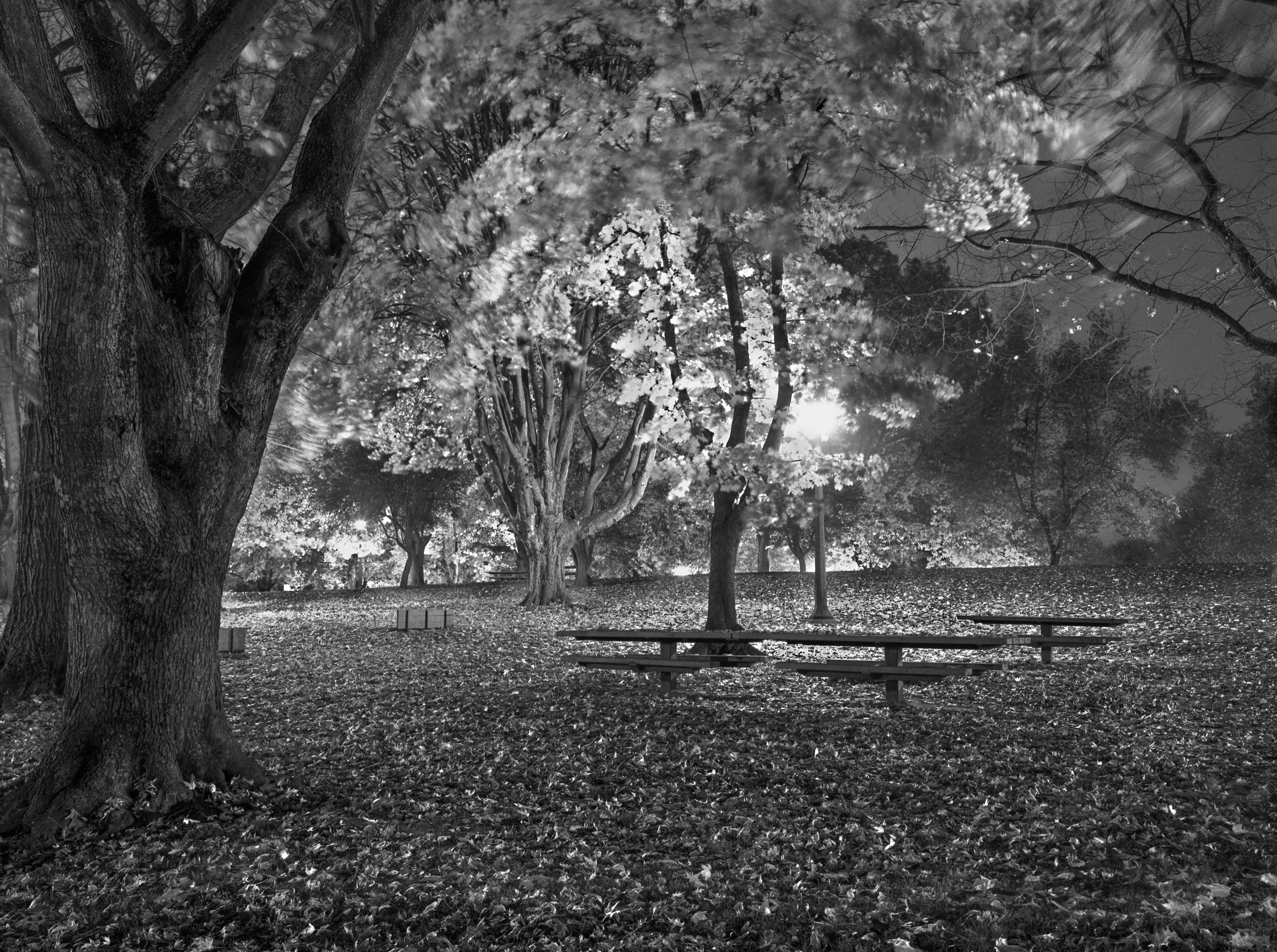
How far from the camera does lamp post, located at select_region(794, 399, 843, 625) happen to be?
43.2 feet

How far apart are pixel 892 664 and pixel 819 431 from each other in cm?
637

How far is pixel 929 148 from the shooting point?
8.19m

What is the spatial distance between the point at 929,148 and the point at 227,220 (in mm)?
5863

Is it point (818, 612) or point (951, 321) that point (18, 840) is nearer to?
point (818, 612)

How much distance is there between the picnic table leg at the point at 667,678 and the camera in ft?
29.5

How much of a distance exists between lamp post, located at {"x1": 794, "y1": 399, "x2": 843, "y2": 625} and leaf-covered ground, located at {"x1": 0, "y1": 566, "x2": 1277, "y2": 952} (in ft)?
14.7

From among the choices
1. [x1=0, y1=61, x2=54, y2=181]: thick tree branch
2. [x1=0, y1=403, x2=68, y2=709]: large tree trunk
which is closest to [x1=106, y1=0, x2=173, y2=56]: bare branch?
[x1=0, y1=61, x2=54, y2=181]: thick tree branch

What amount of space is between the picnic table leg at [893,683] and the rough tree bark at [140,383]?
207 inches

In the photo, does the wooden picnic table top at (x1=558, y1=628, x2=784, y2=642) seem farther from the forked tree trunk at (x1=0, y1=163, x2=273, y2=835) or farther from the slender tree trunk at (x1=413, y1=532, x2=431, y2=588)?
the slender tree trunk at (x1=413, y1=532, x2=431, y2=588)

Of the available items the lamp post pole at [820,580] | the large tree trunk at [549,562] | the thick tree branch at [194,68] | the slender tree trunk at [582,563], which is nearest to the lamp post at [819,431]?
the lamp post pole at [820,580]

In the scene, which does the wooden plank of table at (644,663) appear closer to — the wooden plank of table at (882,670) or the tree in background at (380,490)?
the wooden plank of table at (882,670)

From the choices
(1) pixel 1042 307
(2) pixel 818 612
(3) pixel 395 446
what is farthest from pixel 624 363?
(1) pixel 1042 307

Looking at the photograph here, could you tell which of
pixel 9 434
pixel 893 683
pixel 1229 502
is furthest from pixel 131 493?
pixel 1229 502

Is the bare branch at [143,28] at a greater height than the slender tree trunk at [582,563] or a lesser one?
greater
